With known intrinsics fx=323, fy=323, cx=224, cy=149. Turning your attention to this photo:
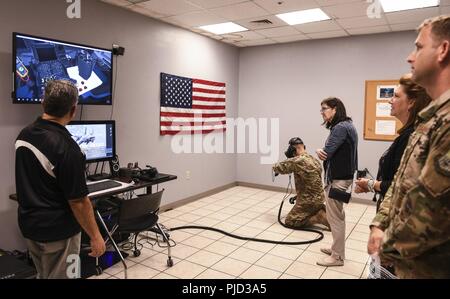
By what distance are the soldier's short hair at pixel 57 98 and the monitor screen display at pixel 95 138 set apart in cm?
142

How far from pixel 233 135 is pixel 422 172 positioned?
5.42 metres

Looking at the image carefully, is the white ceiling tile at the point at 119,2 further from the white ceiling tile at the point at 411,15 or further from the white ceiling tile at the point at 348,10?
the white ceiling tile at the point at 411,15

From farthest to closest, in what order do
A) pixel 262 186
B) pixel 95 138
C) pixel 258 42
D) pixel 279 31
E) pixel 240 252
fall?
1. pixel 262 186
2. pixel 258 42
3. pixel 279 31
4. pixel 240 252
5. pixel 95 138

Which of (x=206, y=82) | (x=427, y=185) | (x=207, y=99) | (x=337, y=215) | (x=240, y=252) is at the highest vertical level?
(x=206, y=82)

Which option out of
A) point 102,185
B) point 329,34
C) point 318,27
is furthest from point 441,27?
point 329,34

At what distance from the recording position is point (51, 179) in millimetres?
1687

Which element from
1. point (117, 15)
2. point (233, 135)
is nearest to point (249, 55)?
point (233, 135)

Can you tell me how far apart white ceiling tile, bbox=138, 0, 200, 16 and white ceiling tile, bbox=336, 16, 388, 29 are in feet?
6.77

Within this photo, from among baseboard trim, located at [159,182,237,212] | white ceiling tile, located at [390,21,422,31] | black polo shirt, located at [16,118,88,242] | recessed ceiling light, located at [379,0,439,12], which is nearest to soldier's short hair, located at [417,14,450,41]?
black polo shirt, located at [16,118,88,242]

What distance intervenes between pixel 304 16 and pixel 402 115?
2.89 m

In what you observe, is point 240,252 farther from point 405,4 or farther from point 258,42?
point 258,42

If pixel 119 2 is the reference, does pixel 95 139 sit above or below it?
below

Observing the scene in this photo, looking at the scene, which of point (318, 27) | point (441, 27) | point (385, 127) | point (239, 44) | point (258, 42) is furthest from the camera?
point (239, 44)

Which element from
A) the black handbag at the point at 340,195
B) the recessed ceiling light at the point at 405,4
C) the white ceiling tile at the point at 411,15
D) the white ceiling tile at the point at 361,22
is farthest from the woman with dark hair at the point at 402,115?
the white ceiling tile at the point at 361,22
